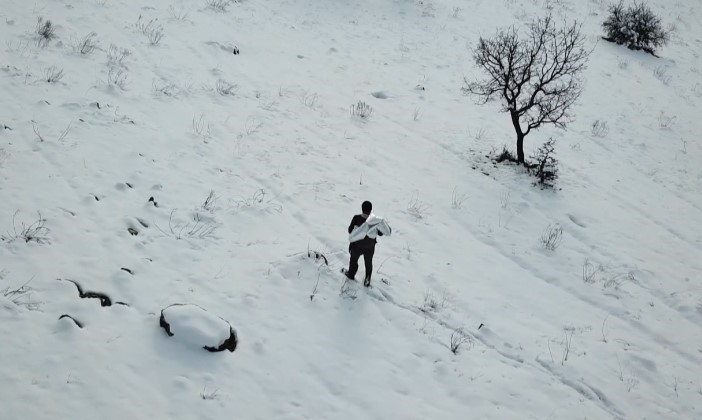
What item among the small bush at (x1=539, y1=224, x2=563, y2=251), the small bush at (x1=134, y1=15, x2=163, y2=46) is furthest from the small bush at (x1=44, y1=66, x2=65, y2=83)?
the small bush at (x1=539, y1=224, x2=563, y2=251)

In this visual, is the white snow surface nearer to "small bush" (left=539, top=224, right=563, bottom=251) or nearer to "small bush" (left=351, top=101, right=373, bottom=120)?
"small bush" (left=539, top=224, right=563, bottom=251)

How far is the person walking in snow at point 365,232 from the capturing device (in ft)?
19.7

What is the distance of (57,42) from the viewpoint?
10.8 meters

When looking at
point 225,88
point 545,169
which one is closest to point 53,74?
point 225,88

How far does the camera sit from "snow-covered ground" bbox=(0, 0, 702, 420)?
490 centimetres

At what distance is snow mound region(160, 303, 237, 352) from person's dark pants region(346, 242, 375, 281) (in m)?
1.94

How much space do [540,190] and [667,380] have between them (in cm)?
496

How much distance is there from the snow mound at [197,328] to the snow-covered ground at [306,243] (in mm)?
88

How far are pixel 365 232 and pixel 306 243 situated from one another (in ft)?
5.02

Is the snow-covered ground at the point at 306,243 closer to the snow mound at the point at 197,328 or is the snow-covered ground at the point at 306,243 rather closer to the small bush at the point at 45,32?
the snow mound at the point at 197,328

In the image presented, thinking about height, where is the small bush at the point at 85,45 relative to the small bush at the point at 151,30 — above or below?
below

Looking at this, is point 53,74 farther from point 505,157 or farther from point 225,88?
point 505,157

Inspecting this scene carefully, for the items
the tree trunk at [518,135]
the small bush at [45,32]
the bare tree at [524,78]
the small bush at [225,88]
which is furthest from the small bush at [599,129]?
the small bush at [45,32]

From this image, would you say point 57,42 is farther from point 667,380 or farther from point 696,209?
point 696,209
